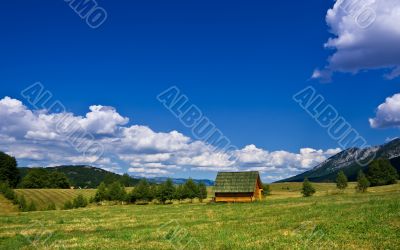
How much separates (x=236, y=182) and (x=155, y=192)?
24845mm

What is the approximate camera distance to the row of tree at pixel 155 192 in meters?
90.2

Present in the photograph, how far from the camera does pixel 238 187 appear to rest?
72500mm

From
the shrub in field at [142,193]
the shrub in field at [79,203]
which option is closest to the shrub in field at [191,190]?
the shrub in field at [142,193]

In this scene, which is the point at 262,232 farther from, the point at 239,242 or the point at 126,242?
the point at 126,242

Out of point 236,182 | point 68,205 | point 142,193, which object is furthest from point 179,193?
point 68,205

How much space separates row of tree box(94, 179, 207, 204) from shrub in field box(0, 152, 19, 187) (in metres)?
48.4

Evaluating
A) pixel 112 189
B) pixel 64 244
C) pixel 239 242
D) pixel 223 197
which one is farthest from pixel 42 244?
pixel 112 189

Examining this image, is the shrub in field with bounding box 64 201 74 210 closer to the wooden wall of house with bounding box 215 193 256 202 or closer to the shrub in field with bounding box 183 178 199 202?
the shrub in field with bounding box 183 178 199 202

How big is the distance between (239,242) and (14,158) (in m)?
128

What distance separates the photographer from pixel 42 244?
2248cm

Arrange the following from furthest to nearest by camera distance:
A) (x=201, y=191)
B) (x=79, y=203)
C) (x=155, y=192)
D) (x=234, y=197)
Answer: (x=155, y=192)
(x=201, y=191)
(x=79, y=203)
(x=234, y=197)

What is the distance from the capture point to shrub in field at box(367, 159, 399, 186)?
105m

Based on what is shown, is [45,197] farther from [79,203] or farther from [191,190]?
[191,190]

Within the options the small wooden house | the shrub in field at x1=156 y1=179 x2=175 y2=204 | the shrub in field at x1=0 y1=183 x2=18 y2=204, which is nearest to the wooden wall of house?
the small wooden house
